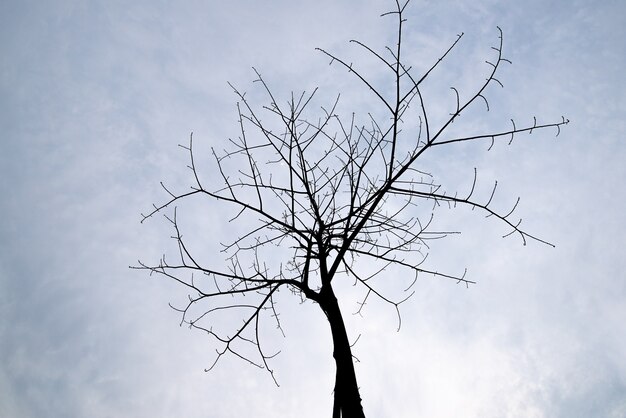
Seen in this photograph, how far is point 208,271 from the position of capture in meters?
3.75

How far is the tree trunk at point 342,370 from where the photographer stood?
3186 mm

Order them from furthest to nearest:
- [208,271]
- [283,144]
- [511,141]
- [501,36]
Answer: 1. [283,144]
2. [208,271]
3. [511,141]
4. [501,36]

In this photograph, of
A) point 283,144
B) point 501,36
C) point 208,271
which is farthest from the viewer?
point 283,144

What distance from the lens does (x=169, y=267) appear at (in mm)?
3760

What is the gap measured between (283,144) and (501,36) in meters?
2.05

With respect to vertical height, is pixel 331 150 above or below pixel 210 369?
above

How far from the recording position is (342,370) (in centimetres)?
333

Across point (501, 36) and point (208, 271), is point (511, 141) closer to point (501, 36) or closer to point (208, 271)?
point (501, 36)

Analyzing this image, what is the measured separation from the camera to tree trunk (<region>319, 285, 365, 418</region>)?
125 inches

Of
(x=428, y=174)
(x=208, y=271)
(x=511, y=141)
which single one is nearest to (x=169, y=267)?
(x=208, y=271)

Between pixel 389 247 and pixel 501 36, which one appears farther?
pixel 389 247

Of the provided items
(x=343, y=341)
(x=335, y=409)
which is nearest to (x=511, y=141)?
(x=343, y=341)

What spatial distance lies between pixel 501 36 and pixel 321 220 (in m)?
2.20

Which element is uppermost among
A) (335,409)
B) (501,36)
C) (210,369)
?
(501,36)
